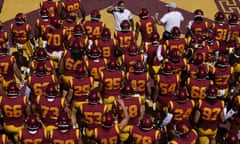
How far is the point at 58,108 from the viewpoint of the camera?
10.9m

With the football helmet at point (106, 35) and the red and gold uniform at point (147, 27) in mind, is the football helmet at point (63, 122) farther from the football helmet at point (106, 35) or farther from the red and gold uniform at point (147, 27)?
the red and gold uniform at point (147, 27)

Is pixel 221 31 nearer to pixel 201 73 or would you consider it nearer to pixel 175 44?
pixel 175 44

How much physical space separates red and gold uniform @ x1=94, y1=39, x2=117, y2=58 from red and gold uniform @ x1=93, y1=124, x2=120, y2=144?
12.9 ft

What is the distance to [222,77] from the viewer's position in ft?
41.8

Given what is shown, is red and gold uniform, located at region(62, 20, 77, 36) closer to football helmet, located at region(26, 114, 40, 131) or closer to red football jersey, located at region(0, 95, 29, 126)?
red football jersey, located at region(0, 95, 29, 126)

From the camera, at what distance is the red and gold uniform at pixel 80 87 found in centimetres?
1170

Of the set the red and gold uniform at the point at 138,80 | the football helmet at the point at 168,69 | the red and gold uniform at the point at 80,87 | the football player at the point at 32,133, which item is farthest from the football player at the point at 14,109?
the football helmet at the point at 168,69

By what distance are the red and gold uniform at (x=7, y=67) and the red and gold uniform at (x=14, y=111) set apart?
6.95 feet

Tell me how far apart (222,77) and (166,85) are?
70.9 inches

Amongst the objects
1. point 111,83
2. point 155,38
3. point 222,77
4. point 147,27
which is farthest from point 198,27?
point 111,83

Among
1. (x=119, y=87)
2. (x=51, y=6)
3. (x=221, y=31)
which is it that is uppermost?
(x=51, y=6)

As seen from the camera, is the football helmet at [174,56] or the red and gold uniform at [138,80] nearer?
the red and gold uniform at [138,80]

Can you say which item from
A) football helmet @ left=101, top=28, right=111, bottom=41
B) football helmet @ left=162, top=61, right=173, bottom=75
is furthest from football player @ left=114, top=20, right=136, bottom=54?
football helmet @ left=162, top=61, right=173, bottom=75

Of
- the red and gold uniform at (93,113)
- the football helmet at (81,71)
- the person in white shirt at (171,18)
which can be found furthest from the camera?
the person in white shirt at (171,18)
